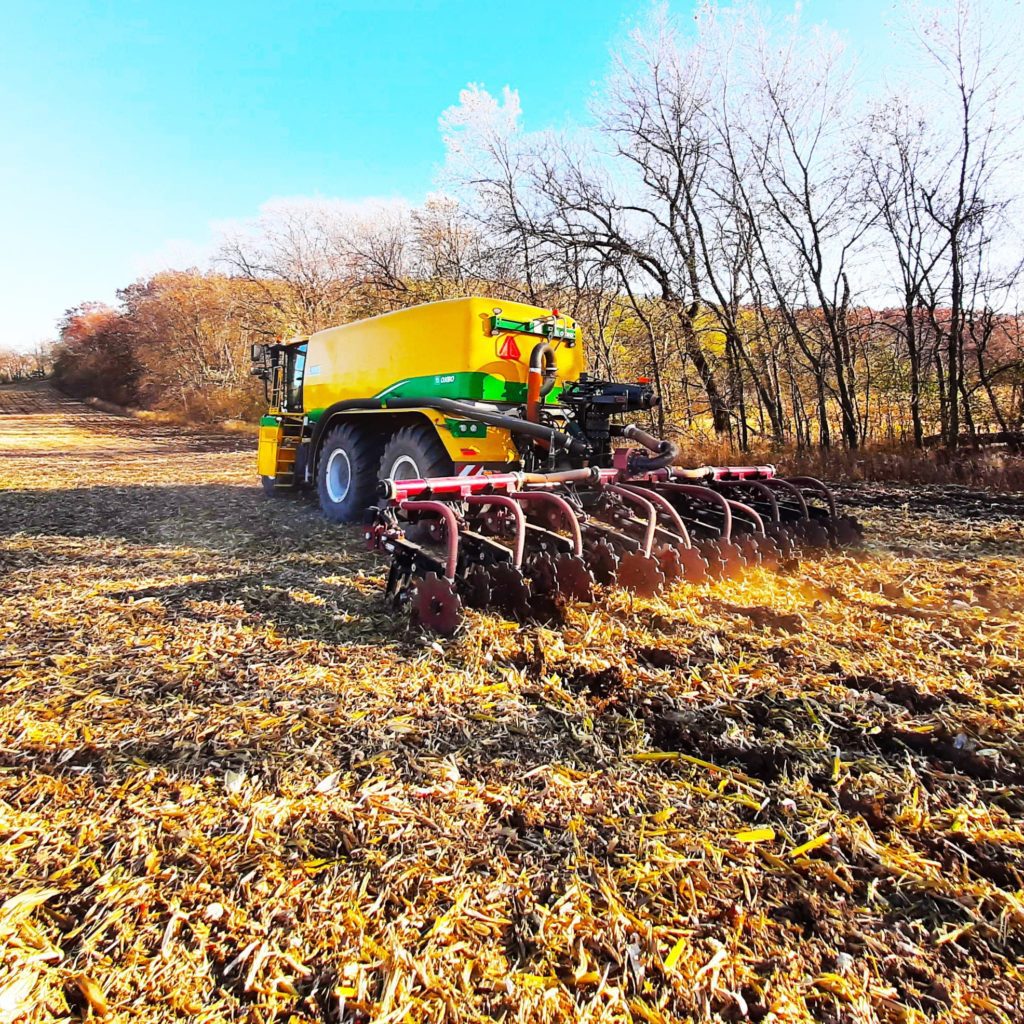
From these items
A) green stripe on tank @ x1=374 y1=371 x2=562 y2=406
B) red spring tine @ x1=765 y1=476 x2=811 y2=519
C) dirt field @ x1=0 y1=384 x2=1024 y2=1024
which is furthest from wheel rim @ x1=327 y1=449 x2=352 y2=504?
red spring tine @ x1=765 y1=476 x2=811 y2=519

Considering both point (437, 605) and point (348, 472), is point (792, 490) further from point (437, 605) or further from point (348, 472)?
point (348, 472)

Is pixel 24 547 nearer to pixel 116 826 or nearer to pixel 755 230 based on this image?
pixel 116 826

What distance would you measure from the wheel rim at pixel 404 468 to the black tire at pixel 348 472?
504mm

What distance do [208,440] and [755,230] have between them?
2145 centimetres

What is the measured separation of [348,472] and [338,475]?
0.30m

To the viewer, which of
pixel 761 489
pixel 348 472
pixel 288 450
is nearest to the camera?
pixel 761 489

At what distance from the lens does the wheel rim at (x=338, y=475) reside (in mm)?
7293

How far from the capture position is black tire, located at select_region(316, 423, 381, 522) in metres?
7.00

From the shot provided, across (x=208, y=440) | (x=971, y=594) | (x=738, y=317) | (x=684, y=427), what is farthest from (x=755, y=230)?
(x=208, y=440)

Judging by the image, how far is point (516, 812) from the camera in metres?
2.00

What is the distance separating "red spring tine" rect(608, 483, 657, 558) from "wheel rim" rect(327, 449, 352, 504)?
3.60 m

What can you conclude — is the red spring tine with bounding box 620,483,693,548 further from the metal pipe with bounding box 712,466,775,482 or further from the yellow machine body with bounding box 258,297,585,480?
the yellow machine body with bounding box 258,297,585,480

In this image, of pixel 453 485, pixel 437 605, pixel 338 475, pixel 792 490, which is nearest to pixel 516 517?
pixel 453 485

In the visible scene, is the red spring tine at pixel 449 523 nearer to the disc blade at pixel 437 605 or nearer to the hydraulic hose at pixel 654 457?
the disc blade at pixel 437 605
